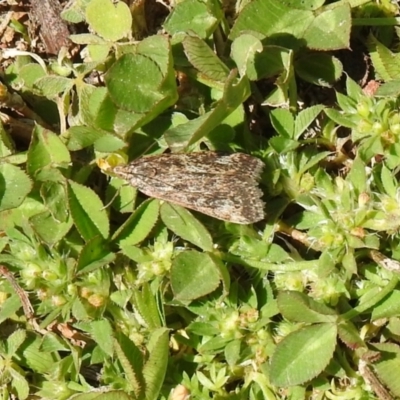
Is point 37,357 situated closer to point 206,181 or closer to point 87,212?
point 87,212

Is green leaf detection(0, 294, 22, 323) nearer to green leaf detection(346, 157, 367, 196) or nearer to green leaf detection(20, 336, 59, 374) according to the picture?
green leaf detection(20, 336, 59, 374)

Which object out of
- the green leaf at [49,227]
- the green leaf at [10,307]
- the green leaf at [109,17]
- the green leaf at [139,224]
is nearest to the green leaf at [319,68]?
the green leaf at [109,17]

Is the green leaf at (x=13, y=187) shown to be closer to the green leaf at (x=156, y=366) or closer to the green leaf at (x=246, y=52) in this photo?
the green leaf at (x=156, y=366)

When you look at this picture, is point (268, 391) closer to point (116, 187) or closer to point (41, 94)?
point (116, 187)

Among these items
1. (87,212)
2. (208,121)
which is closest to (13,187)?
(87,212)

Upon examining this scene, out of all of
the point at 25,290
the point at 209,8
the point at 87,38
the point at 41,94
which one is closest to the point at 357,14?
the point at 209,8

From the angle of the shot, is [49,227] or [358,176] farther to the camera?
[49,227]

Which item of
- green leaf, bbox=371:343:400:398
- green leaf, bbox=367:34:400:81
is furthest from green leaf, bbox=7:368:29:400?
green leaf, bbox=367:34:400:81
